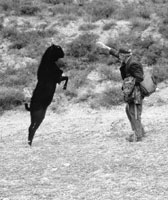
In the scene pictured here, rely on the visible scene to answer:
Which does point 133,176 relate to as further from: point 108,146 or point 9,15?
point 9,15

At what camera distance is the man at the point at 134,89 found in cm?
953

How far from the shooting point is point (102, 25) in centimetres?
1894

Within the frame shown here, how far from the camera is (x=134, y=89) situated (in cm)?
975

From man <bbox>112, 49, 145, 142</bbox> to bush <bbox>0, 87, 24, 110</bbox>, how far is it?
4.82 meters

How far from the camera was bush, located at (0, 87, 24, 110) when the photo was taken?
14.1 meters

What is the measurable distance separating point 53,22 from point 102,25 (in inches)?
78.3

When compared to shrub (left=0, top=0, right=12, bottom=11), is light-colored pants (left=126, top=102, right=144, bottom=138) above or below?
above

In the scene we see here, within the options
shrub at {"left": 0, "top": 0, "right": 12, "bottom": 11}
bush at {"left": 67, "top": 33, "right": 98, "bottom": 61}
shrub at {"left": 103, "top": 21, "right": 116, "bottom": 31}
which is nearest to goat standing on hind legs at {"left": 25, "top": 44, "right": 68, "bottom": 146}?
bush at {"left": 67, "top": 33, "right": 98, "bottom": 61}

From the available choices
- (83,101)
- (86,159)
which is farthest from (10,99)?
(86,159)

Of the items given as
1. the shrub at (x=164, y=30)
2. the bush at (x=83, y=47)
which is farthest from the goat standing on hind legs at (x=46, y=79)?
the shrub at (x=164, y=30)

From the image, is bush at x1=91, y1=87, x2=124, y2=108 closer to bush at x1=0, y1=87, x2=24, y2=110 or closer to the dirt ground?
the dirt ground

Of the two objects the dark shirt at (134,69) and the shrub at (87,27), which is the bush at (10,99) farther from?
the dark shirt at (134,69)

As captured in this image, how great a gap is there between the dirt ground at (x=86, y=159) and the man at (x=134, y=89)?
0.82ft

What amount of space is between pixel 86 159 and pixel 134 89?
165 centimetres
